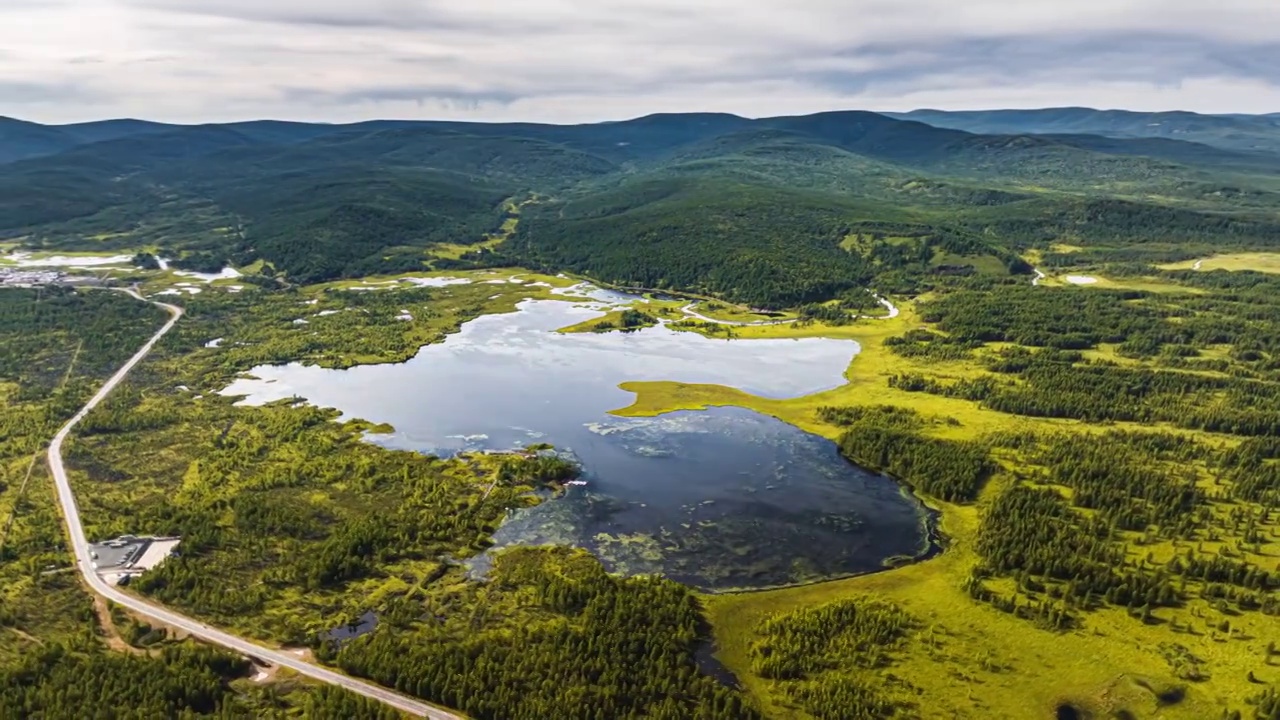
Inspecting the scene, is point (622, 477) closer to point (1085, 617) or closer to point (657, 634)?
point (657, 634)

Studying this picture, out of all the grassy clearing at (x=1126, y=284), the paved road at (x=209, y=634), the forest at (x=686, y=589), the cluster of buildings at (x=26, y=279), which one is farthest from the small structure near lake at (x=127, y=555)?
the grassy clearing at (x=1126, y=284)

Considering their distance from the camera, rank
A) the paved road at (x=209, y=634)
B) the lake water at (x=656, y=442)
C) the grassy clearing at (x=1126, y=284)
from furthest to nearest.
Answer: the grassy clearing at (x=1126, y=284) → the lake water at (x=656, y=442) → the paved road at (x=209, y=634)

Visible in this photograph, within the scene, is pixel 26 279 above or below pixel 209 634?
above

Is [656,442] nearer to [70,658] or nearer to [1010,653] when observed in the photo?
[1010,653]

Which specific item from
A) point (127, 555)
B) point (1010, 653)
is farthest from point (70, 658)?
point (1010, 653)

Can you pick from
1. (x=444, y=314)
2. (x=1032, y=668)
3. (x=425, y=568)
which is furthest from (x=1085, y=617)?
(x=444, y=314)

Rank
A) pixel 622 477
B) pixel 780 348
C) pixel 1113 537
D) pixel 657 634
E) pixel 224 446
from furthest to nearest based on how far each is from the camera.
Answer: pixel 780 348
pixel 224 446
pixel 622 477
pixel 1113 537
pixel 657 634

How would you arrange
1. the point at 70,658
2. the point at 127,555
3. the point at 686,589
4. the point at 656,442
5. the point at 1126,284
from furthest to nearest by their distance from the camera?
the point at 1126,284, the point at 656,442, the point at 127,555, the point at 686,589, the point at 70,658

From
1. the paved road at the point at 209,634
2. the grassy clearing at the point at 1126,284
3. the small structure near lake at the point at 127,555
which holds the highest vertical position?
the grassy clearing at the point at 1126,284

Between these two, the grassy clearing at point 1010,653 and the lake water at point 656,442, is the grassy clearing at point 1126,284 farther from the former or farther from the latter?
the grassy clearing at point 1010,653
